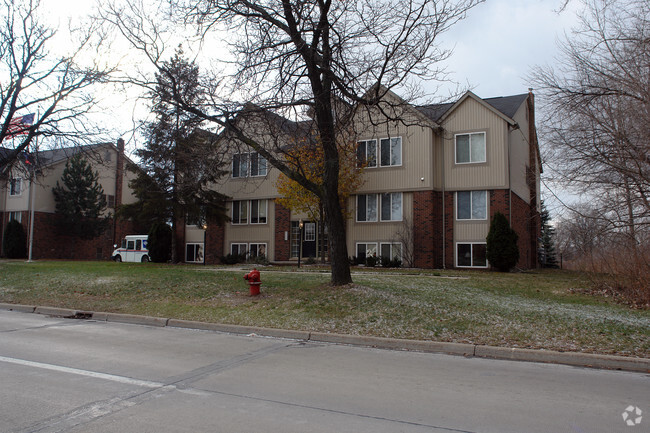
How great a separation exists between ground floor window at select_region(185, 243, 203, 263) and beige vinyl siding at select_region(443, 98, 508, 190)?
647 inches

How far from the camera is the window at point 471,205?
77.9 ft

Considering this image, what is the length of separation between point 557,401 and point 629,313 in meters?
6.53

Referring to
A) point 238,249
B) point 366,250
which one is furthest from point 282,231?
point 366,250

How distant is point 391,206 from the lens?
2520 centimetres

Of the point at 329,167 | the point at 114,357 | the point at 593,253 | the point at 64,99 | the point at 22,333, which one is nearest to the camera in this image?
the point at 114,357

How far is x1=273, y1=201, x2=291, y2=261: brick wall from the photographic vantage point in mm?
28036

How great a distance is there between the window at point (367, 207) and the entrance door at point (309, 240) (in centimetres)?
315

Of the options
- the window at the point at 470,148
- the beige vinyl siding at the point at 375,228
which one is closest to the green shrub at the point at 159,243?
the beige vinyl siding at the point at 375,228

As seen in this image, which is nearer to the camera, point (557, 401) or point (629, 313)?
point (557, 401)

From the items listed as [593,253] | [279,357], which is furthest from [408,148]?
[279,357]

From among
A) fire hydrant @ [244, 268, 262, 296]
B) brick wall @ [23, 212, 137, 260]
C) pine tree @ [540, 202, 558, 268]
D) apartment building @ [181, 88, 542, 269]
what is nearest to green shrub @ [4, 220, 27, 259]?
brick wall @ [23, 212, 137, 260]

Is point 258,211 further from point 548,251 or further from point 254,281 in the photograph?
point 548,251

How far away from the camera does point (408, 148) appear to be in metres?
24.8

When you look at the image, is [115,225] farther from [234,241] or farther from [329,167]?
[329,167]
